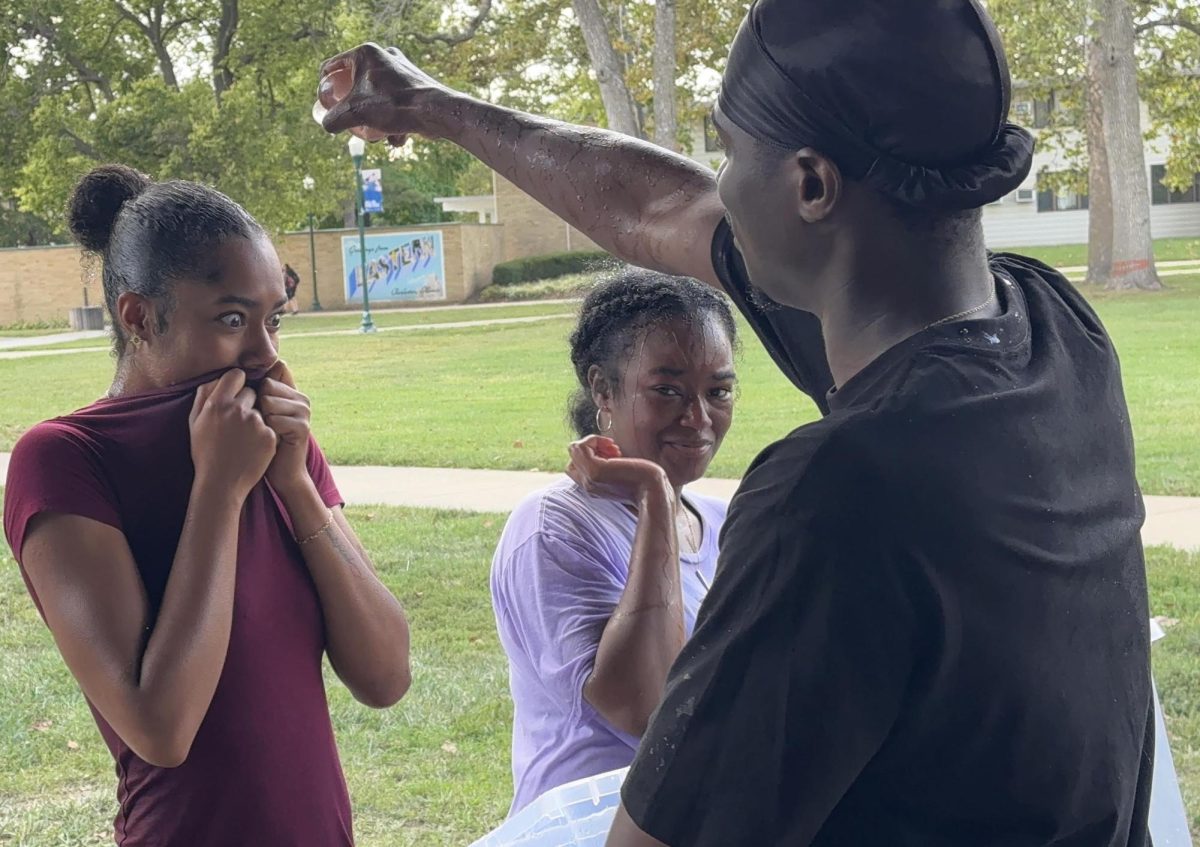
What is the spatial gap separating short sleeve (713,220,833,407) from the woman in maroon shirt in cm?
79

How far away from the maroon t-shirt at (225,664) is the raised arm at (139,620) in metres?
0.04

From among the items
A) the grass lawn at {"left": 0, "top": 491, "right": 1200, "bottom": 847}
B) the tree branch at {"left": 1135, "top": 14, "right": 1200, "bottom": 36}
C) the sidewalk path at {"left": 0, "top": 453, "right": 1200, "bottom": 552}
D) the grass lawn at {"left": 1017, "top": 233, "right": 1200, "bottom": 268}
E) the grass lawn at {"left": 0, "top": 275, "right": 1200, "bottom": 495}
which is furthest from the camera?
the grass lawn at {"left": 1017, "top": 233, "right": 1200, "bottom": 268}

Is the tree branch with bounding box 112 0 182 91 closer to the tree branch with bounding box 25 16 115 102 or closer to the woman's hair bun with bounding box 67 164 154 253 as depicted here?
the tree branch with bounding box 25 16 115 102

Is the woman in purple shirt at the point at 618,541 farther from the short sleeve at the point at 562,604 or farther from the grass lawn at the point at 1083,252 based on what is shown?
the grass lawn at the point at 1083,252

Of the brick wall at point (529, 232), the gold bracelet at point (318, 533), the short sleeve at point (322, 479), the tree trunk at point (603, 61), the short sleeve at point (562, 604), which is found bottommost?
the short sleeve at point (562, 604)

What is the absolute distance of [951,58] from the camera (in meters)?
1.27

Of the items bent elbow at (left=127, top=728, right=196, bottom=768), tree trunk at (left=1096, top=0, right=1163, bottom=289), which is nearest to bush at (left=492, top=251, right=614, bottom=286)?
tree trunk at (left=1096, top=0, right=1163, bottom=289)

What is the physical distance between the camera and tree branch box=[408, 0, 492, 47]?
98.1ft

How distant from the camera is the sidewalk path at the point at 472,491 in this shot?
303 inches

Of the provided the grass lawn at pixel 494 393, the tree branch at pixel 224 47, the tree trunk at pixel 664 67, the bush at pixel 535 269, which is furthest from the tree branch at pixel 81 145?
the tree trunk at pixel 664 67

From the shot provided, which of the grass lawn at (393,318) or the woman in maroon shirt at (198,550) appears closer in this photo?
the woman in maroon shirt at (198,550)

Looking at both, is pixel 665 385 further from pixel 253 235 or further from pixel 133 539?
pixel 133 539

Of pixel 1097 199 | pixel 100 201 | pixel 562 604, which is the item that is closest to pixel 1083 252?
pixel 1097 199

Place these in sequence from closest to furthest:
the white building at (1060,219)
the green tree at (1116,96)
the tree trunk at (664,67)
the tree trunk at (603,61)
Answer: the tree trunk at (603,61) → the tree trunk at (664,67) → the green tree at (1116,96) → the white building at (1060,219)
